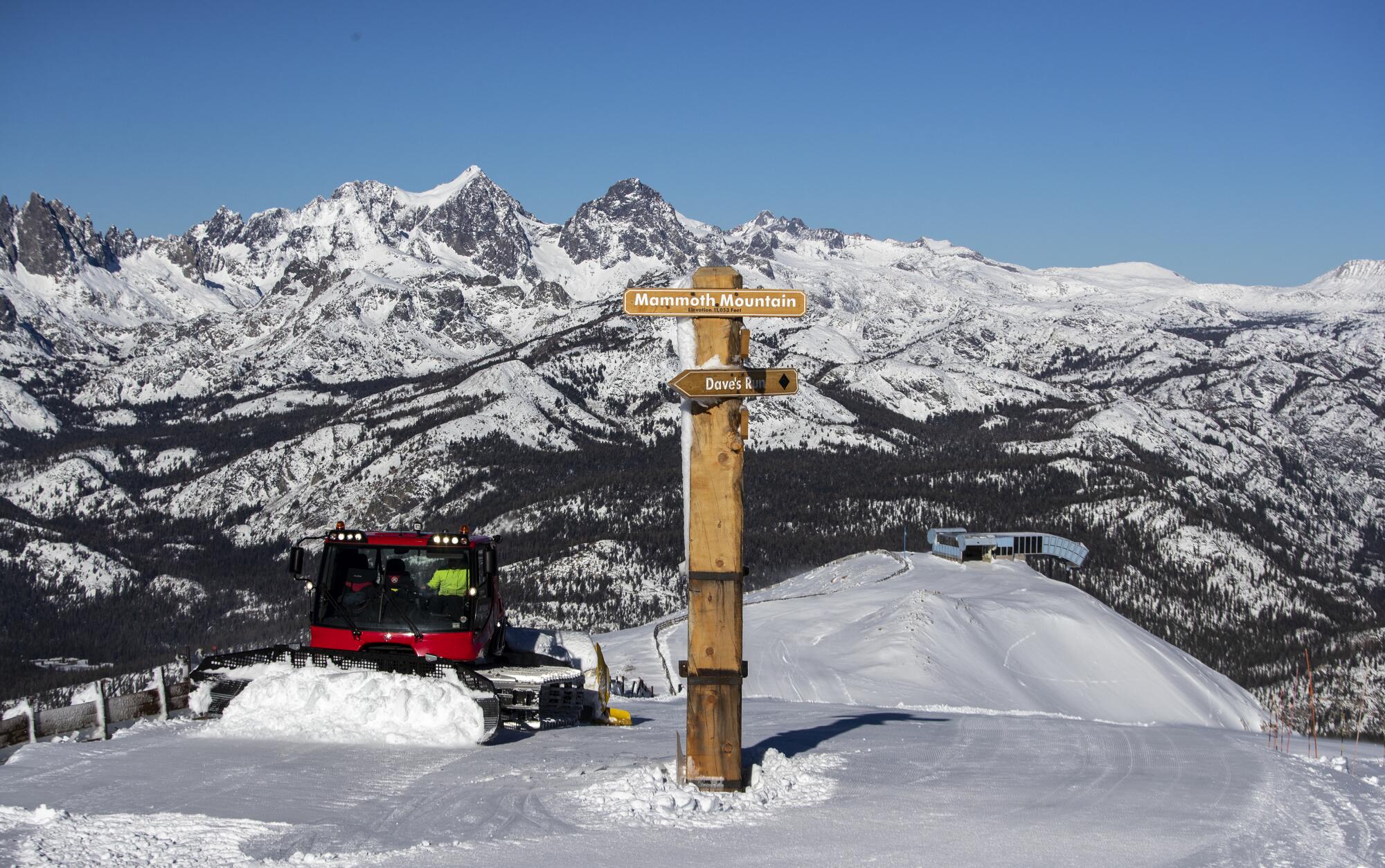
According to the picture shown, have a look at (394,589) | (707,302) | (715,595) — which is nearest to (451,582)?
(394,589)

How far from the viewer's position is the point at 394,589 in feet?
66.4

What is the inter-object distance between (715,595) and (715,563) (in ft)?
1.17

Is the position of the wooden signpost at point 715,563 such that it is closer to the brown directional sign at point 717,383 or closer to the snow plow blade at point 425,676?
the brown directional sign at point 717,383

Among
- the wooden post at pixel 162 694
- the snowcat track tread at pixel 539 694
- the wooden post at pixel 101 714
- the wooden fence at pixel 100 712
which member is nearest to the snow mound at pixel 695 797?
the snowcat track tread at pixel 539 694

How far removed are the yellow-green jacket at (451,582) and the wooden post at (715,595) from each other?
24.4ft

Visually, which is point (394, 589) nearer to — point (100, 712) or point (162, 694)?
point (162, 694)

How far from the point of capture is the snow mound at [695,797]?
12625 mm

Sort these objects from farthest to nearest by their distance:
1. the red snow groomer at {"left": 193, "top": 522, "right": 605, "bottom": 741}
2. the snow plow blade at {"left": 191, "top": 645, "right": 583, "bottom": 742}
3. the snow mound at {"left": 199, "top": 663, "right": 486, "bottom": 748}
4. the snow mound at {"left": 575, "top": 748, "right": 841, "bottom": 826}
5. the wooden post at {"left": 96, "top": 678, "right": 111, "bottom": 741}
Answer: the red snow groomer at {"left": 193, "top": 522, "right": 605, "bottom": 741} → the snow plow blade at {"left": 191, "top": 645, "right": 583, "bottom": 742} → the wooden post at {"left": 96, "top": 678, "right": 111, "bottom": 741} → the snow mound at {"left": 199, "top": 663, "right": 486, "bottom": 748} → the snow mound at {"left": 575, "top": 748, "right": 841, "bottom": 826}

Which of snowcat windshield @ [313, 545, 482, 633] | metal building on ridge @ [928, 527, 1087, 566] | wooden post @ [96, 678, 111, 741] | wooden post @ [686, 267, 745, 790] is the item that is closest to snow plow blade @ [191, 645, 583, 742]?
snowcat windshield @ [313, 545, 482, 633]

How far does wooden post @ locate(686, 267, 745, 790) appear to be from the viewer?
13.7 meters

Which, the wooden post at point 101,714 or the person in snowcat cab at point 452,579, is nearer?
the wooden post at point 101,714

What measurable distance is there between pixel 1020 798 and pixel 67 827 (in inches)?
382

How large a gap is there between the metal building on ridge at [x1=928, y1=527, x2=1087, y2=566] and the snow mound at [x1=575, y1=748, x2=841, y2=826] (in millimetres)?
102768

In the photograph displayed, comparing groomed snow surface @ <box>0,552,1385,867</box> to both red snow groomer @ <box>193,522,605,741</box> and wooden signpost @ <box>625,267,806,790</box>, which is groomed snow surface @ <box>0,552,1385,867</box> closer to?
wooden signpost @ <box>625,267,806,790</box>
